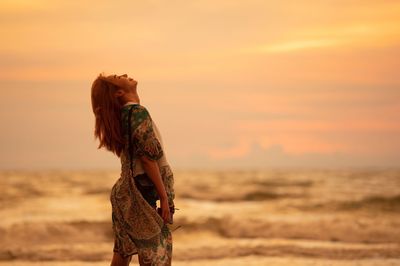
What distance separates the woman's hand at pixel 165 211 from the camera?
13.5 feet

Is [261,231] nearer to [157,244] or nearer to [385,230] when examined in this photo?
[385,230]

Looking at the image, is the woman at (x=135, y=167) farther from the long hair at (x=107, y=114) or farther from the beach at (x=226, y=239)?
the beach at (x=226, y=239)

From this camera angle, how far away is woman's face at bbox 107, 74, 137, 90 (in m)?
4.23

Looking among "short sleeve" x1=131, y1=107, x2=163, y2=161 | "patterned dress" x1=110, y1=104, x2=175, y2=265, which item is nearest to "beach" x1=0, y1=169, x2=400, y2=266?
"patterned dress" x1=110, y1=104, x2=175, y2=265

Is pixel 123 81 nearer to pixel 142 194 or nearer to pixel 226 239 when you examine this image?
pixel 142 194

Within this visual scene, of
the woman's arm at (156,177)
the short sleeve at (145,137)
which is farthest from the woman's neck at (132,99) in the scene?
the woman's arm at (156,177)

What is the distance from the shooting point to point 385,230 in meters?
14.0

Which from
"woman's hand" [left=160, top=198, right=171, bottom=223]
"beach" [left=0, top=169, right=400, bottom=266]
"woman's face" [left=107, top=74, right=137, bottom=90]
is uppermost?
"woman's face" [left=107, top=74, right=137, bottom=90]

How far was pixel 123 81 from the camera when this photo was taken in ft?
13.9

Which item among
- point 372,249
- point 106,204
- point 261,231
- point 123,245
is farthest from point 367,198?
point 123,245

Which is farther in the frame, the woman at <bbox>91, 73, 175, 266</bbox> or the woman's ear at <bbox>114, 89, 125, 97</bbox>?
the woman's ear at <bbox>114, 89, 125, 97</bbox>

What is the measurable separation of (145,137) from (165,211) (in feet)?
1.64

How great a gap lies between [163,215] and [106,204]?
1908 cm

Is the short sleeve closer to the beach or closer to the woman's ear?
the woman's ear
